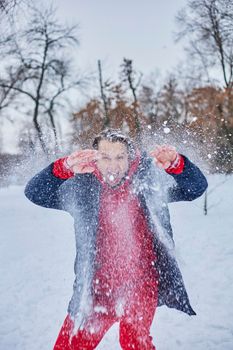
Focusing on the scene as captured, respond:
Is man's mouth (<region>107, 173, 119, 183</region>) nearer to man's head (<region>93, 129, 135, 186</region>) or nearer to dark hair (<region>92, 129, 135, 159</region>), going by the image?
man's head (<region>93, 129, 135, 186</region>)

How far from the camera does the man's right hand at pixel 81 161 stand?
2.35 m

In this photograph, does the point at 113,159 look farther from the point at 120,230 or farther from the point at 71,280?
the point at 71,280

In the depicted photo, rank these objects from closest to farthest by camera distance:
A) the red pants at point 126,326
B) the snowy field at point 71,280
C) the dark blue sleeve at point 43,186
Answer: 1. the red pants at point 126,326
2. the dark blue sleeve at point 43,186
3. the snowy field at point 71,280

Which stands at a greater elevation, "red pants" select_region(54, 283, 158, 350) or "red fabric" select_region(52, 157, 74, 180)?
"red fabric" select_region(52, 157, 74, 180)

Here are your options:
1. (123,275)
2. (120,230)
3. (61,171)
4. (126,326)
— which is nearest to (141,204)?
(120,230)

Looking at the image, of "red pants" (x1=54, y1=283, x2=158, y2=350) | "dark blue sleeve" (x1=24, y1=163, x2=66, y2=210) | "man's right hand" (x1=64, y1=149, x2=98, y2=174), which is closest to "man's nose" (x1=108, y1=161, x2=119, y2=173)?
"man's right hand" (x1=64, y1=149, x2=98, y2=174)

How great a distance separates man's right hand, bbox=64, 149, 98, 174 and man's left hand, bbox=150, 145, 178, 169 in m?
0.39

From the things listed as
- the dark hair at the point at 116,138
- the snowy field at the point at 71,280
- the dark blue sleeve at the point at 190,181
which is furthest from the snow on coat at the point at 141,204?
the snowy field at the point at 71,280

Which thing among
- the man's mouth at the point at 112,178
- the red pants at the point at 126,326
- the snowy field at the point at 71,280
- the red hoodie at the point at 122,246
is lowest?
the snowy field at the point at 71,280

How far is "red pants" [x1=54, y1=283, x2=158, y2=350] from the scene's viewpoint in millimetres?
2248

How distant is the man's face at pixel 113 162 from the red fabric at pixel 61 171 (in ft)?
0.68

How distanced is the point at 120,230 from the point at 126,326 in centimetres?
62

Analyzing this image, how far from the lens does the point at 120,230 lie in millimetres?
2367

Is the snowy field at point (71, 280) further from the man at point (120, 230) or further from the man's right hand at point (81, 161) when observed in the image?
the man's right hand at point (81, 161)
